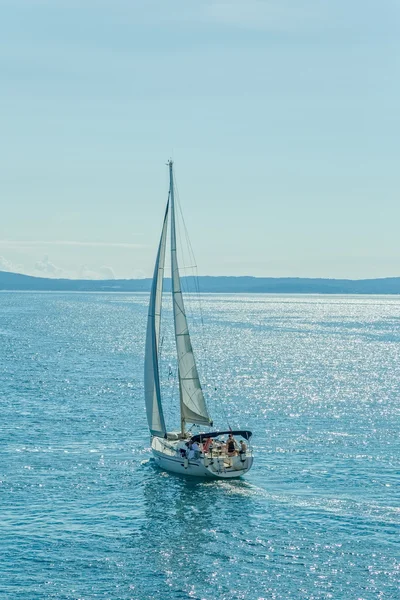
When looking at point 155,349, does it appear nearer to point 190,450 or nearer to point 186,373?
point 186,373

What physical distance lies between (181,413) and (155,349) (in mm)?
4907

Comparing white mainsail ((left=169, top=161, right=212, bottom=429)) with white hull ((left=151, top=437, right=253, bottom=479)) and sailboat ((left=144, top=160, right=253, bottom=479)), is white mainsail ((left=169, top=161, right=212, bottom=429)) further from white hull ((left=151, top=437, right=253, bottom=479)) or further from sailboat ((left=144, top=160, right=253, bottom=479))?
white hull ((left=151, top=437, right=253, bottom=479))

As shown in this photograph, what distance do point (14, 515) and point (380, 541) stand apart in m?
19.8

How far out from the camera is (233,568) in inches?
1414

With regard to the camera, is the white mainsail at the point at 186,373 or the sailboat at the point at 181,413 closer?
the sailboat at the point at 181,413

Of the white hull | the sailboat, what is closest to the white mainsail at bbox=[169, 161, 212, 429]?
the sailboat

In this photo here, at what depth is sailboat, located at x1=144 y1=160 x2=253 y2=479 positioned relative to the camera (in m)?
49.7

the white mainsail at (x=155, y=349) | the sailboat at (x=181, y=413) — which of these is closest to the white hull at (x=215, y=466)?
the sailboat at (x=181, y=413)

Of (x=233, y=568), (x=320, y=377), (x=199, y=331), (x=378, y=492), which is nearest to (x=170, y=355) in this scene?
(x=320, y=377)

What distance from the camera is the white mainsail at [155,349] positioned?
5288 centimetres

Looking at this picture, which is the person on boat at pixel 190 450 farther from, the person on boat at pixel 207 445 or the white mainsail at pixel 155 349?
the white mainsail at pixel 155 349

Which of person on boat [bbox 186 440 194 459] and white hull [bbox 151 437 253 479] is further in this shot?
person on boat [bbox 186 440 194 459]

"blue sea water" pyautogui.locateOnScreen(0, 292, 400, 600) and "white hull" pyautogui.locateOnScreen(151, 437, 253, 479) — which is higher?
"white hull" pyautogui.locateOnScreen(151, 437, 253, 479)

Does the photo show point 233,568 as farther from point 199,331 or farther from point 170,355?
point 199,331
